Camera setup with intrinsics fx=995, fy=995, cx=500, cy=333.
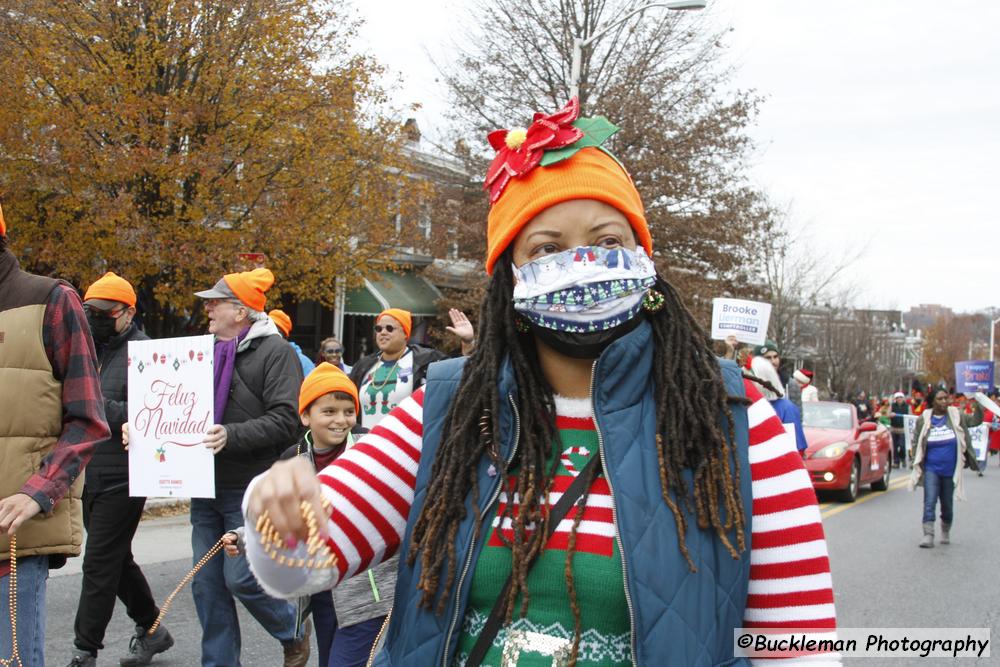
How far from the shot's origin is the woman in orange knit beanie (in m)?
1.92

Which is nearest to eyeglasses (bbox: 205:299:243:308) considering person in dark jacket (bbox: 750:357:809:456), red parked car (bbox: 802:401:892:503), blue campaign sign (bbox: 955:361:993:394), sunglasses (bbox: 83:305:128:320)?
sunglasses (bbox: 83:305:128:320)

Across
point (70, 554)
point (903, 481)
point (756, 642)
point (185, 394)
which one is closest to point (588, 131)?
point (756, 642)

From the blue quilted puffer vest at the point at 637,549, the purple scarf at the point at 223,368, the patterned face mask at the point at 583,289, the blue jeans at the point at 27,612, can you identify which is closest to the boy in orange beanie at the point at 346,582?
the purple scarf at the point at 223,368

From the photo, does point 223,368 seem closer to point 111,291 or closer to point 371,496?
point 111,291

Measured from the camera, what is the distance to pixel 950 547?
36.2 feet

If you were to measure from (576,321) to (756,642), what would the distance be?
2.44ft

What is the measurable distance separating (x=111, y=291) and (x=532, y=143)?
3.80 m

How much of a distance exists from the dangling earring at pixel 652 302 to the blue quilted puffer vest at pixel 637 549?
0.04 meters

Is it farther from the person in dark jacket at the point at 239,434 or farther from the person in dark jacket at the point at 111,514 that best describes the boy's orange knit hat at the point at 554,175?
the person in dark jacket at the point at 111,514

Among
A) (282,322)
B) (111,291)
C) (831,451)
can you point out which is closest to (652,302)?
(111,291)

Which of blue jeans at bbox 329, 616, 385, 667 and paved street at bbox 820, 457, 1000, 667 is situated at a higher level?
blue jeans at bbox 329, 616, 385, 667

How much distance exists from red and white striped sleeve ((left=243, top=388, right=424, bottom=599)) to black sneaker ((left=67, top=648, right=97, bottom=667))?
3.77 meters

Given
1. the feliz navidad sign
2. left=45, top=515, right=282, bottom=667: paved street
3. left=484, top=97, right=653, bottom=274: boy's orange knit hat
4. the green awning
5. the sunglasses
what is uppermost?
the green awning

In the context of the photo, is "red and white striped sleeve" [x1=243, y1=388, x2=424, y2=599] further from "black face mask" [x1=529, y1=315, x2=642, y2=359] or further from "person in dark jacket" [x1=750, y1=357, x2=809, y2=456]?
"person in dark jacket" [x1=750, y1=357, x2=809, y2=456]
